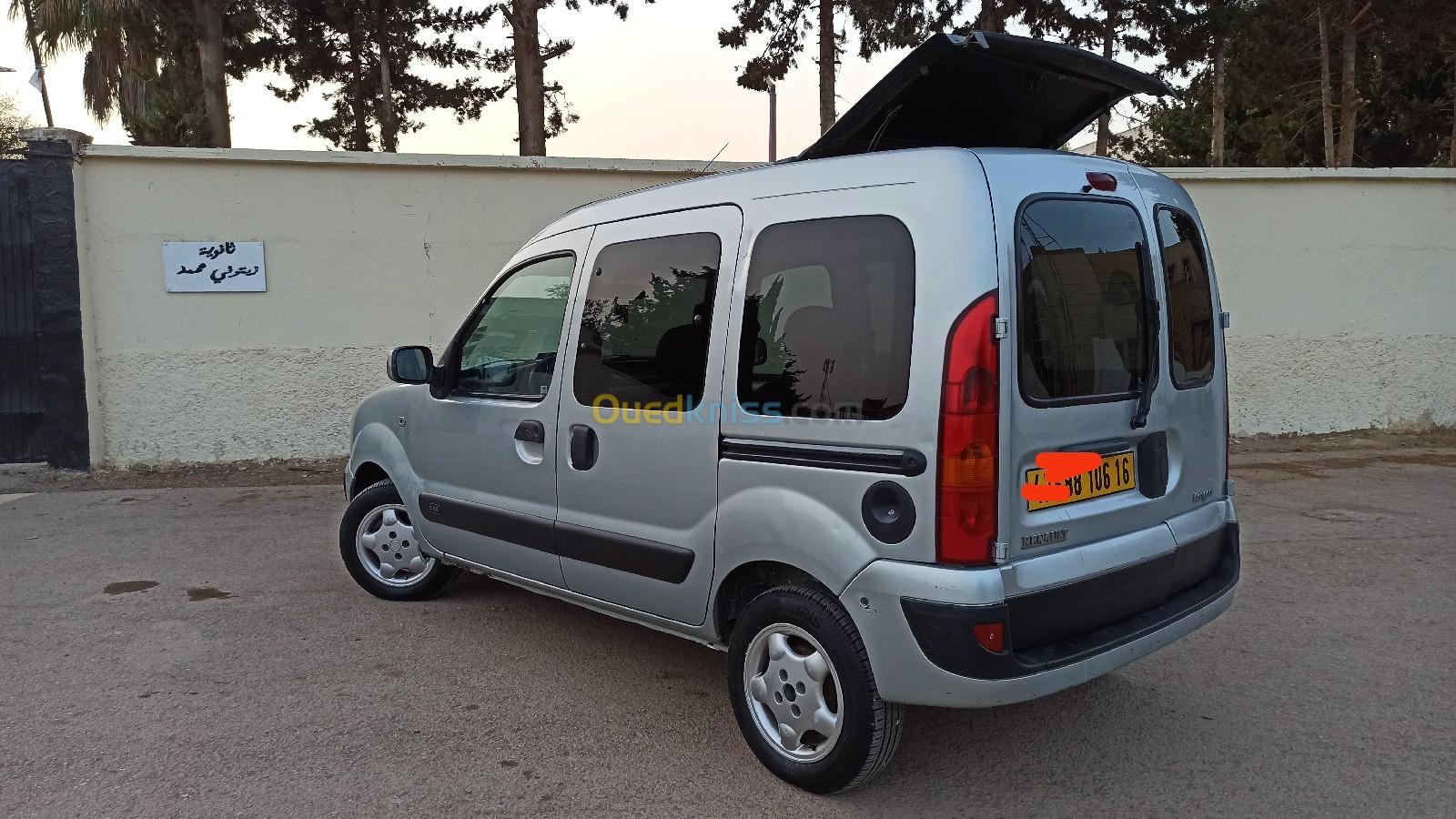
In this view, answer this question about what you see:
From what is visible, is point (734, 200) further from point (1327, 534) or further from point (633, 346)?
point (1327, 534)

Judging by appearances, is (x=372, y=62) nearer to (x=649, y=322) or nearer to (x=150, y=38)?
(x=150, y=38)

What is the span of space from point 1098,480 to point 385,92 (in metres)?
21.4

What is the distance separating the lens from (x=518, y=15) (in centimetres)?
1384

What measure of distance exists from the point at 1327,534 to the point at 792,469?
Result: 4929mm

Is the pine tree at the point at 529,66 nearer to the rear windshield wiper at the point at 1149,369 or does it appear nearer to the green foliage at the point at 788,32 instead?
the green foliage at the point at 788,32

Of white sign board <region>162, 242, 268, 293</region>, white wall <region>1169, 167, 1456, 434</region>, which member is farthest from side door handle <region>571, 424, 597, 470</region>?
white wall <region>1169, 167, 1456, 434</region>

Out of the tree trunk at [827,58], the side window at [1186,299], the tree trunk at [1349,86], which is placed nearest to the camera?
the side window at [1186,299]

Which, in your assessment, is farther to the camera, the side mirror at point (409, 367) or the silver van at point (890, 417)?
the side mirror at point (409, 367)

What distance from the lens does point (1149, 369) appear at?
318 centimetres

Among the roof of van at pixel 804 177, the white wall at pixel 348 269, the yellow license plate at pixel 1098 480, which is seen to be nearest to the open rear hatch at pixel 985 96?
the roof of van at pixel 804 177

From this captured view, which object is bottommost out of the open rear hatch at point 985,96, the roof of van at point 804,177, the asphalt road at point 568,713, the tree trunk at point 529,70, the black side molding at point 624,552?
the asphalt road at point 568,713

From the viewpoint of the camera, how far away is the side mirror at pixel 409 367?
14.4ft

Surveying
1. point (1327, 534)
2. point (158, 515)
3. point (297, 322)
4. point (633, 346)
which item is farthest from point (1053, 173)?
point (297, 322)

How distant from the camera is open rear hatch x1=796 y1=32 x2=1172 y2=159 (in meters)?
3.51
